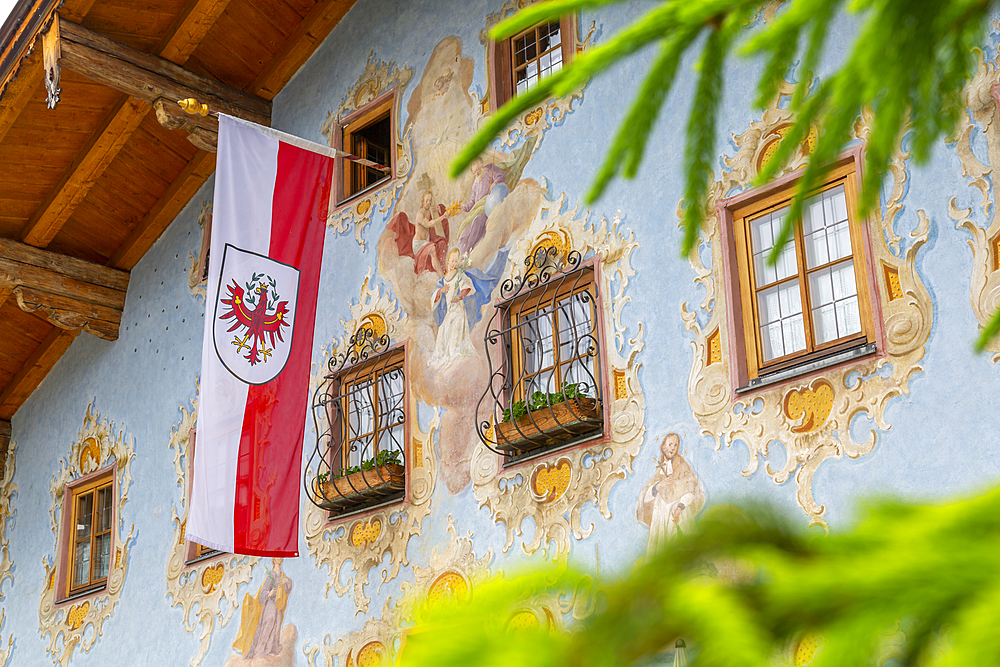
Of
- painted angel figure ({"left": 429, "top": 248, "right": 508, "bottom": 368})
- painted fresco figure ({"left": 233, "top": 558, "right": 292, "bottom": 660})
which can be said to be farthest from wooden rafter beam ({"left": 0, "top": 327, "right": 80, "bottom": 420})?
painted angel figure ({"left": 429, "top": 248, "right": 508, "bottom": 368})

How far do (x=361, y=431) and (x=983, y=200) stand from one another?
5.01m

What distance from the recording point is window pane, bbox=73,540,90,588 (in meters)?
12.0

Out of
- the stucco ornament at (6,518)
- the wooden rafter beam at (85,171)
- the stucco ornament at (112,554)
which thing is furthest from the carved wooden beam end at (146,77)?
Answer: the stucco ornament at (6,518)

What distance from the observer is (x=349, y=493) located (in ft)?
28.1

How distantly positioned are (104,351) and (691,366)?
7.87 m

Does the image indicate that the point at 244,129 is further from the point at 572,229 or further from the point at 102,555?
the point at 102,555

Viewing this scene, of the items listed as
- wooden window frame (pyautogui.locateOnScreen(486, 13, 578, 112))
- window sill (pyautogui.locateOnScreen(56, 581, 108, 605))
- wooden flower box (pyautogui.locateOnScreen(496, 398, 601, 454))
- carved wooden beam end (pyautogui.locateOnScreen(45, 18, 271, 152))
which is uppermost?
carved wooden beam end (pyautogui.locateOnScreen(45, 18, 271, 152))

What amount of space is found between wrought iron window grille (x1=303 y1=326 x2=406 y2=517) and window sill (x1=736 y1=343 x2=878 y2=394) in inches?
118

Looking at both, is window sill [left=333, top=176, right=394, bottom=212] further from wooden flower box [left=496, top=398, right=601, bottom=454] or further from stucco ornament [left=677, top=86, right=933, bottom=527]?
stucco ornament [left=677, top=86, right=933, bottom=527]

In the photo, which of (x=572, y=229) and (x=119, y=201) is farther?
(x=119, y=201)

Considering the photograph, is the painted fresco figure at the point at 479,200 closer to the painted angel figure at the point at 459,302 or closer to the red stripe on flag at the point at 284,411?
the painted angel figure at the point at 459,302

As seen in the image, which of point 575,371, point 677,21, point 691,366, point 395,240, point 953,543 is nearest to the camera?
point 953,543

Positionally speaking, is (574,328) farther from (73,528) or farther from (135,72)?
(73,528)

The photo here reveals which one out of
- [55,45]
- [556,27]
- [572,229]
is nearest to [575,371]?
[572,229]
